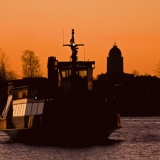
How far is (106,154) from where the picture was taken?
84250 mm

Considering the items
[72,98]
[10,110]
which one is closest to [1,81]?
[10,110]

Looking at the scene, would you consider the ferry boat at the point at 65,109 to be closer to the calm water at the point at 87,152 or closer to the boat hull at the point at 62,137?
the boat hull at the point at 62,137

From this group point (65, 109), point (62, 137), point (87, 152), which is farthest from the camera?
point (65, 109)

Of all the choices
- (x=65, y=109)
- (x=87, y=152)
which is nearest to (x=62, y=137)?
(x=65, y=109)

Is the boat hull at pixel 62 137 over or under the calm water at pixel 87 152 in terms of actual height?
over

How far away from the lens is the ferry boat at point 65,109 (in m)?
89.5

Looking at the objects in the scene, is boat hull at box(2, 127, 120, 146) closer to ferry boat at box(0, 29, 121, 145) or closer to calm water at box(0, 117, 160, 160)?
ferry boat at box(0, 29, 121, 145)

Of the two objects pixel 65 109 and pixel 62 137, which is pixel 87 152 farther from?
pixel 65 109

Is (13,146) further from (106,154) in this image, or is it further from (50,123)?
(106,154)

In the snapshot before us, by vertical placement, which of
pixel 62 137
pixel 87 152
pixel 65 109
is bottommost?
pixel 87 152

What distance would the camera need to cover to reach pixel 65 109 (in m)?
90.4

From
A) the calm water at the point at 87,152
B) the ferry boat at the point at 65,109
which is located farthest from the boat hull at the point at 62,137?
the calm water at the point at 87,152

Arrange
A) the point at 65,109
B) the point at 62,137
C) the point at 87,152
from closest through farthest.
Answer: the point at 87,152 → the point at 62,137 → the point at 65,109

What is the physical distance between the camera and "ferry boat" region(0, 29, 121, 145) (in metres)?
89.5
